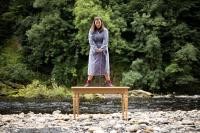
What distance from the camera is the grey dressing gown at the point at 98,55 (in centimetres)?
1387

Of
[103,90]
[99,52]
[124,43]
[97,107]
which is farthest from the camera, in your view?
[124,43]

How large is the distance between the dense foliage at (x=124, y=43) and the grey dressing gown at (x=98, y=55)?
29.9 m

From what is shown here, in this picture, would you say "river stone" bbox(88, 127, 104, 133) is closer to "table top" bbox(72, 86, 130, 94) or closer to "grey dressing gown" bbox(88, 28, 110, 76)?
"table top" bbox(72, 86, 130, 94)

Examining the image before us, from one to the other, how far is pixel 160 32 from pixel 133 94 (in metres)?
11.8

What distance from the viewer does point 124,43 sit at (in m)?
47.0

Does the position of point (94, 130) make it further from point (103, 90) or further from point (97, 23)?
point (97, 23)

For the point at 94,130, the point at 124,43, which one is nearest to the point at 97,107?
the point at 94,130

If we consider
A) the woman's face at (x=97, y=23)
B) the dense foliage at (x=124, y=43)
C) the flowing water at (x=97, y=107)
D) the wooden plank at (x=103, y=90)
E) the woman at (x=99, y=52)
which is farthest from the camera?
the dense foliage at (x=124, y=43)

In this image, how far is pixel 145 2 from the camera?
4869 centimetres

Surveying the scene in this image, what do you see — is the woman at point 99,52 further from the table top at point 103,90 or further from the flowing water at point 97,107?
the flowing water at point 97,107

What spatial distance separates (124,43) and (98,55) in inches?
1308

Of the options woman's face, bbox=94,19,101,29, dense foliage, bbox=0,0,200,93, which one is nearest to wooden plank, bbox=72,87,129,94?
woman's face, bbox=94,19,101,29

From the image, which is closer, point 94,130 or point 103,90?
point 94,130

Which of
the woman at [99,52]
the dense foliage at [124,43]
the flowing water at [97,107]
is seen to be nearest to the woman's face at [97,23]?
the woman at [99,52]
